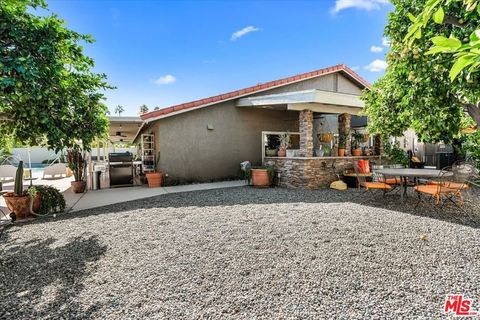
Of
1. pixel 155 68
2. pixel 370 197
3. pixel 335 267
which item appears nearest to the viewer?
pixel 335 267

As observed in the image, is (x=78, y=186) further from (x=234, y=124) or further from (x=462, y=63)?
(x=462, y=63)

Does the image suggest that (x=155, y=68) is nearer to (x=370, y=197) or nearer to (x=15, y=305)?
(x=370, y=197)

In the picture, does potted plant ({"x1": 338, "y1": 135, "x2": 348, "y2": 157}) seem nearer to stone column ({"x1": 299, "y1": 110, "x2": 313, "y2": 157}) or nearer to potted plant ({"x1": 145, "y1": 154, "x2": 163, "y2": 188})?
stone column ({"x1": 299, "y1": 110, "x2": 313, "y2": 157})

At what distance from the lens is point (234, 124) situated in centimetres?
1270

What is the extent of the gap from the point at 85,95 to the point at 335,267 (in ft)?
22.4

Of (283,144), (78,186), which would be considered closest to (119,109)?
(78,186)

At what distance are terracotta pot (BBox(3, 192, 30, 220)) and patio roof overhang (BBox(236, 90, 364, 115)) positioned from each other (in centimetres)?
913

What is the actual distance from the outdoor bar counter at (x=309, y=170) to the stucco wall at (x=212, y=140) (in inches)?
92.3

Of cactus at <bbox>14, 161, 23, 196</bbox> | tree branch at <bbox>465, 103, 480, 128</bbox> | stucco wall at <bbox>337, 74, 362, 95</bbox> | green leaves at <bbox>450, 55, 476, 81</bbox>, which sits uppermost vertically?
stucco wall at <bbox>337, 74, 362, 95</bbox>

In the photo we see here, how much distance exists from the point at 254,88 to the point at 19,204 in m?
10.1

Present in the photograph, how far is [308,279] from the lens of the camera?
322 cm

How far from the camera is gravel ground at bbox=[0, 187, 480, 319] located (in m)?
2.72

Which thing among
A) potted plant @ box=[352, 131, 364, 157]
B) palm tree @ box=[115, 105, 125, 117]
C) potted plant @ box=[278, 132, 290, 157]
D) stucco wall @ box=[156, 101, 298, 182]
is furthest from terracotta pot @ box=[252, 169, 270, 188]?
palm tree @ box=[115, 105, 125, 117]

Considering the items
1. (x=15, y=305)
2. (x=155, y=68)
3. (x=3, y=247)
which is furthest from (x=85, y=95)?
(x=155, y=68)
